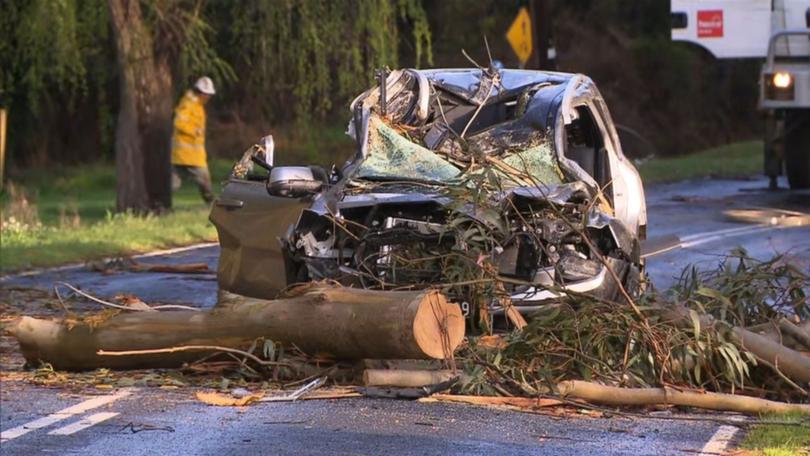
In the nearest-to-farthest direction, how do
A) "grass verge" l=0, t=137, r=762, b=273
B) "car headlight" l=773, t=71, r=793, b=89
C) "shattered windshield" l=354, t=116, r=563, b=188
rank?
"shattered windshield" l=354, t=116, r=563, b=188 → "grass verge" l=0, t=137, r=762, b=273 → "car headlight" l=773, t=71, r=793, b=89

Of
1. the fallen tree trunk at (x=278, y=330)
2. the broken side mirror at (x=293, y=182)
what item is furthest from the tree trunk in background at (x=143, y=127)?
the fallen tree trunk at (x=278, y=330)

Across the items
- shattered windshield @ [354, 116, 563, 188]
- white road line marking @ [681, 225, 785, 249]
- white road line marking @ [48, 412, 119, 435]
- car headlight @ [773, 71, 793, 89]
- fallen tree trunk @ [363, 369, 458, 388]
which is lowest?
white road line marking @ [681, 225, 785, 249]

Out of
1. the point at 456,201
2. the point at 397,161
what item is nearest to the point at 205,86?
the point at 397,161

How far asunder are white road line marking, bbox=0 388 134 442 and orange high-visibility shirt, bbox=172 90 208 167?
12687 millimetres

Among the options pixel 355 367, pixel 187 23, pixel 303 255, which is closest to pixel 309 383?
pixel 355 367

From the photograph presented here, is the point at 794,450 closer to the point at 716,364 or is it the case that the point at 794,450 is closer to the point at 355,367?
the point at 716,364

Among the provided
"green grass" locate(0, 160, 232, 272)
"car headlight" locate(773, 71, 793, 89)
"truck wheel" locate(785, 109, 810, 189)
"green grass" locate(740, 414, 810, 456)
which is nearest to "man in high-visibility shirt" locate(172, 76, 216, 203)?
"green grass" locate(0, 160, 232, 272)

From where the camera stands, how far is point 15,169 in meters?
33.2

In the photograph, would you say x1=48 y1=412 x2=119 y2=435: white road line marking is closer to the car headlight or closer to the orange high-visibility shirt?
the orange high-visibility shirt

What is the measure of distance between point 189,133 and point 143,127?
0.63 meters

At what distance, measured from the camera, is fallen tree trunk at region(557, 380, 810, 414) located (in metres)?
7.89

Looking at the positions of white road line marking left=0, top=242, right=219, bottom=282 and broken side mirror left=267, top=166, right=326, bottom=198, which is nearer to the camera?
broken side mirror left=267, top=166, right=326, bottom=198

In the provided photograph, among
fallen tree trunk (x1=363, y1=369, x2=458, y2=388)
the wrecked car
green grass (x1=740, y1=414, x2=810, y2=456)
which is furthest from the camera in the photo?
the wrecked car

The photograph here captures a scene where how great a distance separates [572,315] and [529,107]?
248 centimetres
